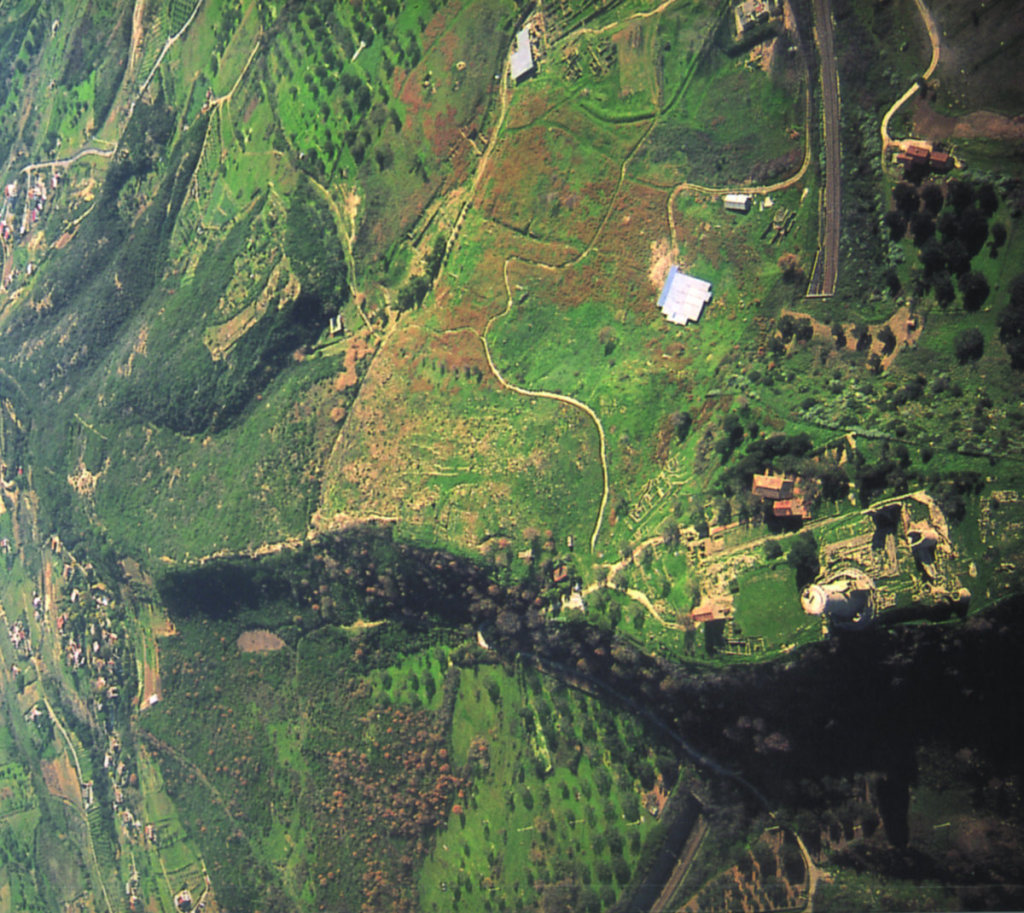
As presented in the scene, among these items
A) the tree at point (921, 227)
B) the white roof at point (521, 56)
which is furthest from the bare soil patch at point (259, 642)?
the tree at point (921, 227)

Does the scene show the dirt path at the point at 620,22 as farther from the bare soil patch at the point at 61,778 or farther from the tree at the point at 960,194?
the bare soil patch at the point at 61,778

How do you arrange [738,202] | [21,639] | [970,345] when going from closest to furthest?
[970,345] → [738,202] → [21,639]

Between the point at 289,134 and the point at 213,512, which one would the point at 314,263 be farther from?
the point at 213,512

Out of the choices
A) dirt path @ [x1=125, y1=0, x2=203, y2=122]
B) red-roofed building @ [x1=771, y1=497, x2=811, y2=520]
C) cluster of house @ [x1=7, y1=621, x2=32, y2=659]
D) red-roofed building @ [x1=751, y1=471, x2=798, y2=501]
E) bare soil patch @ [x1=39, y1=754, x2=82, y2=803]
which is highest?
dirt path @ [x1=125, y1=0, x2=203, y2=122]

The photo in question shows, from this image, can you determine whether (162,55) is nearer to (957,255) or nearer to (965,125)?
(965,125)

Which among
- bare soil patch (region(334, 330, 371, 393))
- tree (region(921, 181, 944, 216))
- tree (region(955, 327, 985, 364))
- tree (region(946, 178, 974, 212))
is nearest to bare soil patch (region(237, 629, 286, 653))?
bare soil patch (region(334, 330, 371, 393))

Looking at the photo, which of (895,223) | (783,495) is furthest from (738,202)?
(783,495)

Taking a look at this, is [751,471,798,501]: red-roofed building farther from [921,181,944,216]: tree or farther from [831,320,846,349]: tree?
[921,181,944,216]: tree
